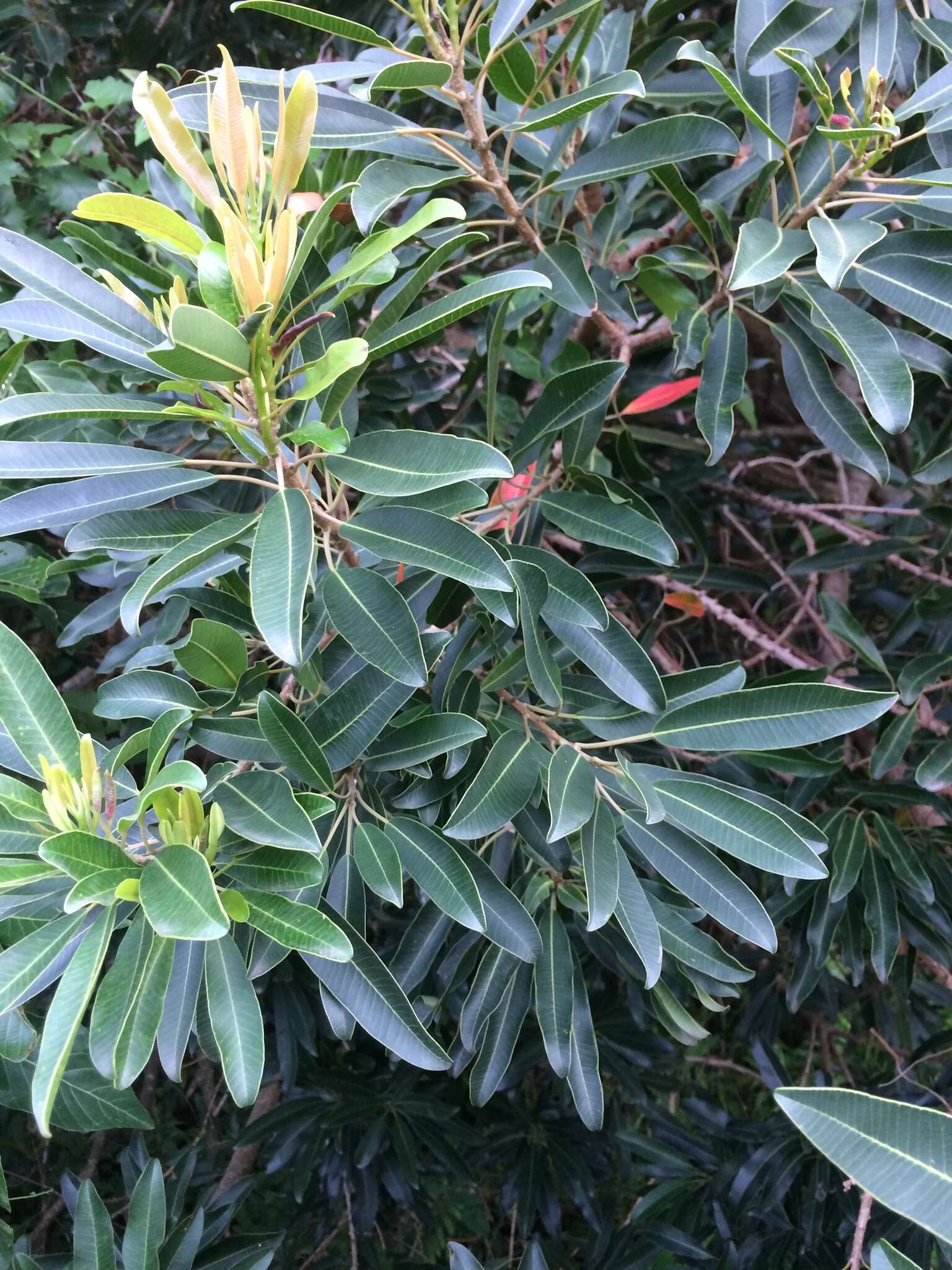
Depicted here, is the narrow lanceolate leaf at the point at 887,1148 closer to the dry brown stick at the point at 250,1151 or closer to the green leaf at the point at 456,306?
the green leaf at the point at 456,306

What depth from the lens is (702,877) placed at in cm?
82

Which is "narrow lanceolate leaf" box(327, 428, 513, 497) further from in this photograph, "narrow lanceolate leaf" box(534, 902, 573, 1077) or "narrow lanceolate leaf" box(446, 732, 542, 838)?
"narrow lanceolate leaf" box(534, 902, 573, 1077)

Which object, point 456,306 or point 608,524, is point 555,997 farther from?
point 456,306

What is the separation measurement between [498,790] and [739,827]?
0.20 metres

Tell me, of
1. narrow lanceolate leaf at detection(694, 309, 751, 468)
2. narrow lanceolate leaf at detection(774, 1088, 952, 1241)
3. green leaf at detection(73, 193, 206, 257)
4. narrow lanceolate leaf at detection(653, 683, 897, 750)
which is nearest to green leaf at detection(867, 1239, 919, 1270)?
narrow lanceolate leaf at detection(774, 1088, 952, 1241)

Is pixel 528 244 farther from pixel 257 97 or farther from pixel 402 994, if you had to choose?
pixel 402 994

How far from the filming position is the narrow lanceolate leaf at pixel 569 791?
28.5 inches

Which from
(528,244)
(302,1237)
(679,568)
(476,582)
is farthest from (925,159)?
(302,1237)

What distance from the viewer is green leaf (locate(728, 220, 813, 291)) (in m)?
0.75

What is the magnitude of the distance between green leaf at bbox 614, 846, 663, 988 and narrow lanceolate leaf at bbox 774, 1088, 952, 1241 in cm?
31

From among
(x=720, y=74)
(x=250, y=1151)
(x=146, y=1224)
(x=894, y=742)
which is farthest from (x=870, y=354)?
(x=250, y=1151)

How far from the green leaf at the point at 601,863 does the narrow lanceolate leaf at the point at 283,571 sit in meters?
0.32

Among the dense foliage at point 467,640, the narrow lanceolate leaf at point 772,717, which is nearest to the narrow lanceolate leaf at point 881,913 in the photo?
the dense foliage at point 467,640

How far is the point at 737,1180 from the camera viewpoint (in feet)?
4.40
